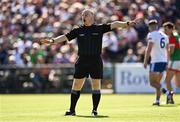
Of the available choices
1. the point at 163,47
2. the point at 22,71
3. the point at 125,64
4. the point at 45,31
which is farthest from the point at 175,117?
the point at 45,31

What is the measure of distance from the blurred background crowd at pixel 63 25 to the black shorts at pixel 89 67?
14.9 meters

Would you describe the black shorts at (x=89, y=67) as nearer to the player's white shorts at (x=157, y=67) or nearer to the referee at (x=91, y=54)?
the referee at (x=91, y=54)

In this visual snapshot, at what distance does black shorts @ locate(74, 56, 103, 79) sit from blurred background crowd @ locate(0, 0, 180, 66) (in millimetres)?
14912

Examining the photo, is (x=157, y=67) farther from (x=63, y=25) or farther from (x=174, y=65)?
(x=63, y=25)

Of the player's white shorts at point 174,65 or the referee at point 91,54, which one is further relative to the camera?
the player's white shorts at point 174,65

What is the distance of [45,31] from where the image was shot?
34750 mm

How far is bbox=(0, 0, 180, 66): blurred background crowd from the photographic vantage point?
3222 cm

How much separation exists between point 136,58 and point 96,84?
604 inches

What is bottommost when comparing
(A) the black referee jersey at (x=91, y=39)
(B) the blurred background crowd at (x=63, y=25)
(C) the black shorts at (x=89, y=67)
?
(C) the black shorts at (x=89, y=67)

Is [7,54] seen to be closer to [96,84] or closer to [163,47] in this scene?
[163,47]

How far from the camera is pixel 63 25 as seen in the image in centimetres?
3422

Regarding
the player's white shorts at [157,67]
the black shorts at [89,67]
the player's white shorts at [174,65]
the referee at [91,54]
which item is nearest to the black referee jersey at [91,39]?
the referee at [91,54]

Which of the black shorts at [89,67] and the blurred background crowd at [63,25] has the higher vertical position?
the blurred background crowd at [63,25]

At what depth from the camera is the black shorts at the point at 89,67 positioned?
1611 cm
